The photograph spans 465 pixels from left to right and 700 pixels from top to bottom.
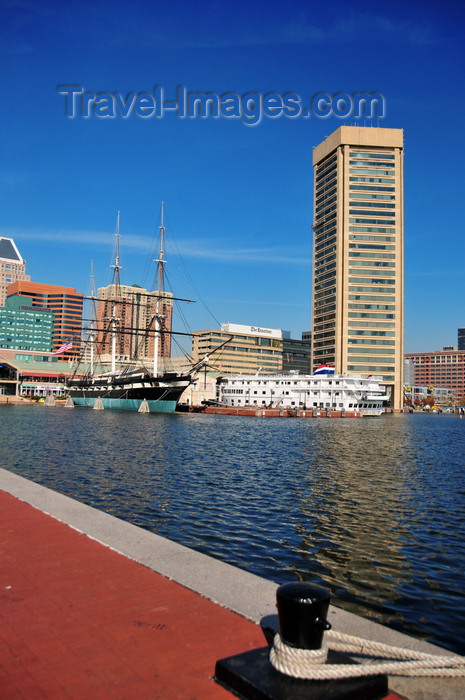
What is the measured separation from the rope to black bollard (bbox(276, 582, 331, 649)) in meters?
0.08

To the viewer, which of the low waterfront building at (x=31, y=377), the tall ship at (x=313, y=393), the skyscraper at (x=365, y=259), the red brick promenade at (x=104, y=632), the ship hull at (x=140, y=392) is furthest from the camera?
the low waterfront building at (x=31, y=377)

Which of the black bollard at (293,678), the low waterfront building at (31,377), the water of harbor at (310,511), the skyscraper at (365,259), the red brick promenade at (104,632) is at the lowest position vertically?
the water of harbor at (310,511)

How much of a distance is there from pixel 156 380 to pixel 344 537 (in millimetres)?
78168

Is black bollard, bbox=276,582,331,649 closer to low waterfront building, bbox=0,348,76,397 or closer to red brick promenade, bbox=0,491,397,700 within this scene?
red brick promenade, bbox=0,491,397,700

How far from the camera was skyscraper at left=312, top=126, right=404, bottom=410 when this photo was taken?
529 feet

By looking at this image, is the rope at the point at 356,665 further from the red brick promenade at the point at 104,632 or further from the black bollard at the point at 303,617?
the red brick promenade at the point at 104,632

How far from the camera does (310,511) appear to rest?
633 inches

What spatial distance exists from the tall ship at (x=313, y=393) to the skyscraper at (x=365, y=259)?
42.9m

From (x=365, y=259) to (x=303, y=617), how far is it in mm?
168034

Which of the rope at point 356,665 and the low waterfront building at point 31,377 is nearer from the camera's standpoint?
the rope at point 356,665

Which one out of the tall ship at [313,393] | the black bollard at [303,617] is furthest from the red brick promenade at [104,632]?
the tall ship at [313,393]

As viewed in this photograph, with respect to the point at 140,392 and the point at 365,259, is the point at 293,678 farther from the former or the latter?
the point at 365,259

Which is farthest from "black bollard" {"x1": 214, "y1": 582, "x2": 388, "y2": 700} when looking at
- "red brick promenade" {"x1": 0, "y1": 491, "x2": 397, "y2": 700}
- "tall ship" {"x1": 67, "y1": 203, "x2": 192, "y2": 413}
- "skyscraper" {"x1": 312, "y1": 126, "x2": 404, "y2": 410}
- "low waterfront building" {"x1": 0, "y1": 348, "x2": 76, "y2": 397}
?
"low waterfront building" {"x1": 0, "y1": 348, "x2": 76, "y2": 397}

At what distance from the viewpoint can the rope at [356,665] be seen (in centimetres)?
449
